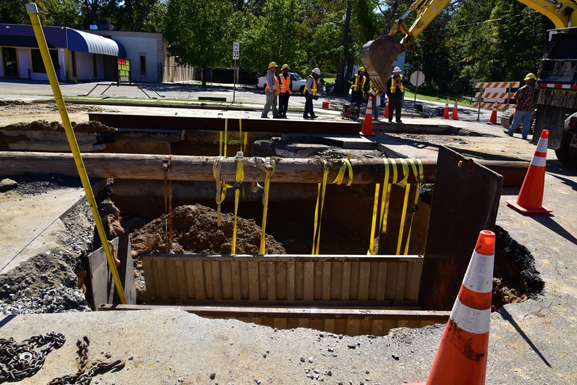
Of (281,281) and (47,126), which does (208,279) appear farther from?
(47,126)

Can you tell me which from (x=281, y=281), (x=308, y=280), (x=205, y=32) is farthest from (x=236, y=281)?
(x=205, y=32)

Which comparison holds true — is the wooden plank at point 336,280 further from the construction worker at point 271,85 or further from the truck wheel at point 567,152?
Result: the construction worker at point 271,85

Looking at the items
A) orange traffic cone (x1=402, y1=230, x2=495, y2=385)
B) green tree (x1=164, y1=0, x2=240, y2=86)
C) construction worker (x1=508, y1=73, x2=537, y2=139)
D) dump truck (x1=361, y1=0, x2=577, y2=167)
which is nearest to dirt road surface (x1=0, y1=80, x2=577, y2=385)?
orange traffic cone (x1=402, y1=230, x2=495, y2=385)

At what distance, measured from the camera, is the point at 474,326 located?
2211mm

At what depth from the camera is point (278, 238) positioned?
9.21 meters

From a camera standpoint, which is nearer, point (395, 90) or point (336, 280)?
point (336, 280)

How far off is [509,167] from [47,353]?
6333 millimetres

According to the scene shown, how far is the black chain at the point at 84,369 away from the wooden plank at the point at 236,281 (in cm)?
297

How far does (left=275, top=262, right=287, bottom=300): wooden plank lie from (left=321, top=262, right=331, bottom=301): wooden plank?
0.51m

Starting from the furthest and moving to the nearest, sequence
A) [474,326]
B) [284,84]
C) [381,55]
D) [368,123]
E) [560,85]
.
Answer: [284,84] → [368,123] → [381,55] → [560,85] → [474,326]

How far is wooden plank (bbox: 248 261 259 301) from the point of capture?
5.59m

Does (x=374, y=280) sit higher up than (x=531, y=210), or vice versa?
(x=531, y=210)

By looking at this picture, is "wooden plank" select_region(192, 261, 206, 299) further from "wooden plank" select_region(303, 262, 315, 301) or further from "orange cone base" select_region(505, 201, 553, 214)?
"orange cone base" select_region(505, 201, 553, 214)

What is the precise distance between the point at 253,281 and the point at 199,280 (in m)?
0.74
